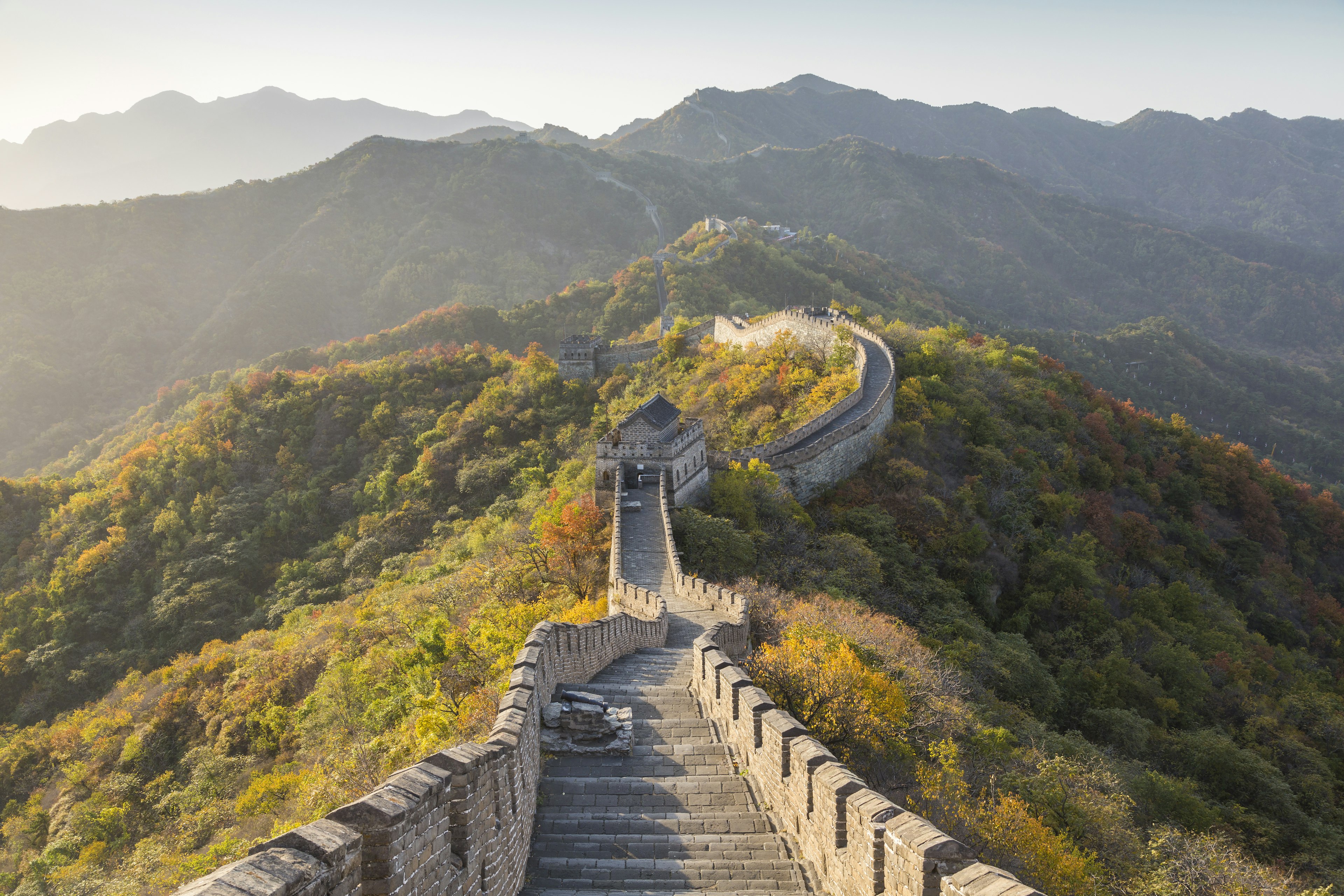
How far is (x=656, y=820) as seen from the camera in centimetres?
959

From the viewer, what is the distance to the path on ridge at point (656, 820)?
855 cm

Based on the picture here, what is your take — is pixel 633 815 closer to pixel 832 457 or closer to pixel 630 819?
pixel 630 819

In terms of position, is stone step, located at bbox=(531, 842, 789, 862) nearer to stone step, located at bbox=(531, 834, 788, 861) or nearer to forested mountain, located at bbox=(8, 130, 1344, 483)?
Answer: stone step, located at bbox=(531, 834, 788, 861)

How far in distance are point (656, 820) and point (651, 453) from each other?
20317 mm

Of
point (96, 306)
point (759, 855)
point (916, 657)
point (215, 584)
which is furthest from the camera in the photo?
point (96, 306)

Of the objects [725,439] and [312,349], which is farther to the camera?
[312,349]

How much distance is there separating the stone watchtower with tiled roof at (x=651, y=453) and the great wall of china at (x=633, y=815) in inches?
480

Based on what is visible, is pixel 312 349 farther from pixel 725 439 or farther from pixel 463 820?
pixel 463 820

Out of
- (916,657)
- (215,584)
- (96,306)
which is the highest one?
(96,306)

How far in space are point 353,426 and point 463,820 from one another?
64.9 m

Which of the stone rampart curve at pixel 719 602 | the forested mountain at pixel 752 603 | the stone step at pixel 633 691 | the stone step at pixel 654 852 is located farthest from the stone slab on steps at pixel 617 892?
the stone rampart curve at pixel 719 602

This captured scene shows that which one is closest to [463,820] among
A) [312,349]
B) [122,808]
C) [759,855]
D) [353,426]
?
[759,855]

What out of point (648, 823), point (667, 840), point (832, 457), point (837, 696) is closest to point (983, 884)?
point (667, 840)

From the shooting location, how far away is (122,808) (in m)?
27.5
